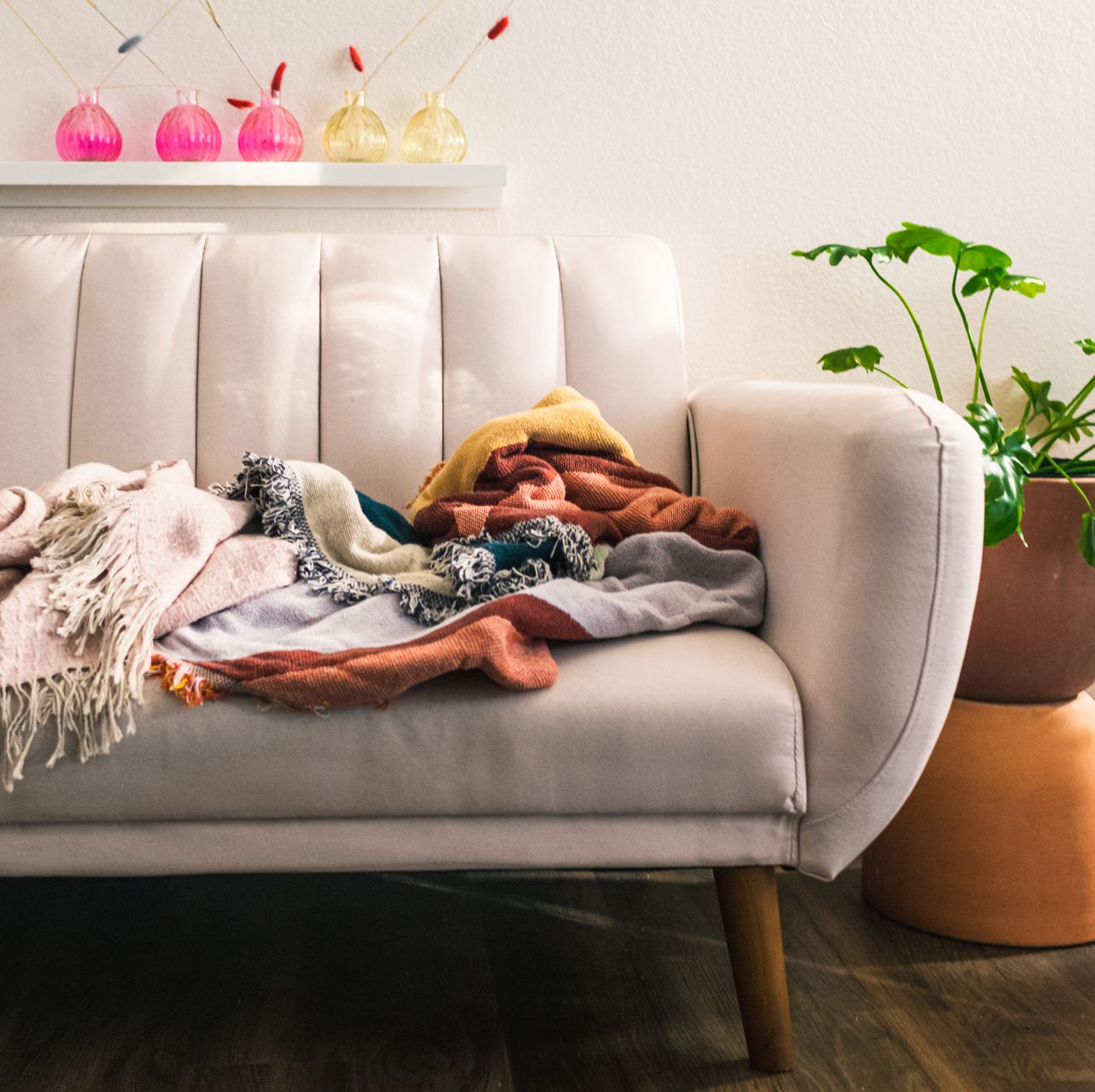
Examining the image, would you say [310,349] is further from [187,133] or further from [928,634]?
[928,634]

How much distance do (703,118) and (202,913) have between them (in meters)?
1.34

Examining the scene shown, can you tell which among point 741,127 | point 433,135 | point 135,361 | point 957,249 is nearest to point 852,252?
point 957,249

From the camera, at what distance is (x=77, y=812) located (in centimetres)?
91

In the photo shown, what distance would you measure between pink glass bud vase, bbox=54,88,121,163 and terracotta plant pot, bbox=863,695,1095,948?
140cm

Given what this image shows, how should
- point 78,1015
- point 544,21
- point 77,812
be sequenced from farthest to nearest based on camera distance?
point 544,21 → point 78,1015 → point 77,812

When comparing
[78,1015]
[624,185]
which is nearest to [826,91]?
[624,185]

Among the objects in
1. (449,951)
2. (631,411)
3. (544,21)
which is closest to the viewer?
(449,951)

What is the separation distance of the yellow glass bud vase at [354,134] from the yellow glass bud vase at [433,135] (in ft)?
0.14

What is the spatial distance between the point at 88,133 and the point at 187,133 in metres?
0.14

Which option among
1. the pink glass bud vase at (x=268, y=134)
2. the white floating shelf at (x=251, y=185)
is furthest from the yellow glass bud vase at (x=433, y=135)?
the pink glass bud vase at (x=268, y=134)

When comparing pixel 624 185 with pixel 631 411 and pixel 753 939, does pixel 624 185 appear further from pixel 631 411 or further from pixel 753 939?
pixel 753 939

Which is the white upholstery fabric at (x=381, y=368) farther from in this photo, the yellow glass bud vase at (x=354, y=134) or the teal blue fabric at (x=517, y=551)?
the teal blue fabric at (x=517, y=551)

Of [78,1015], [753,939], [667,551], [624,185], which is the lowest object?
[78,1015]

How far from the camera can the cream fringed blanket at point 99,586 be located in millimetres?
886
